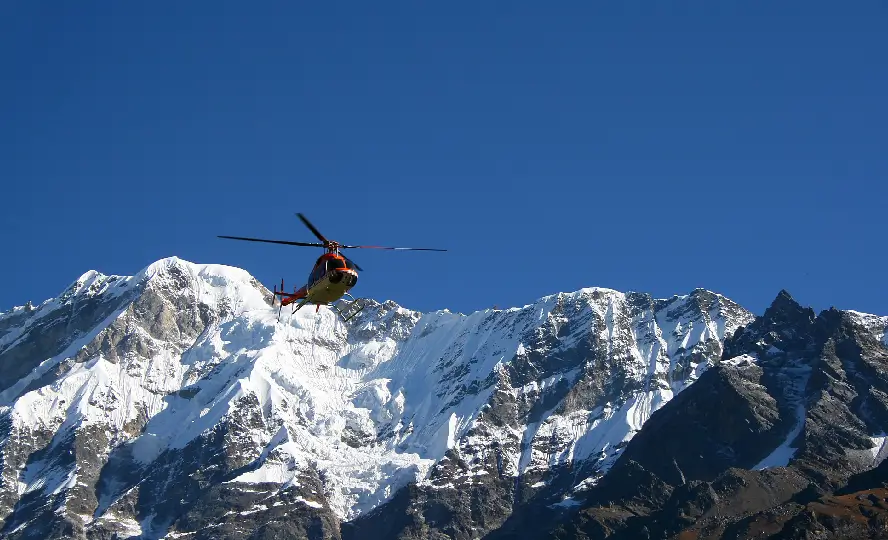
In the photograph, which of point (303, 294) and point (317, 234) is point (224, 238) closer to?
point (317, 234)

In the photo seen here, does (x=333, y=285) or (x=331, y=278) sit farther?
(x=333, y=285)

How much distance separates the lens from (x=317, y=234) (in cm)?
14262

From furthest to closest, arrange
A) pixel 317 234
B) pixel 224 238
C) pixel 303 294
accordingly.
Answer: pixel 303 294, pixel 317 234, pixel 224 238

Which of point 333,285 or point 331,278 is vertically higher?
point 331,278

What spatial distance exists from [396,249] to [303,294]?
21119 mm

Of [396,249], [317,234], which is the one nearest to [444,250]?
[396,249]

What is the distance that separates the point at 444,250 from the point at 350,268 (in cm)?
1267

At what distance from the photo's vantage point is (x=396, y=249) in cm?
13812

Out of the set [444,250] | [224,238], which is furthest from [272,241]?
[444,250]

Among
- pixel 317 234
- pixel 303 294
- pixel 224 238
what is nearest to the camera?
pixel 224 238

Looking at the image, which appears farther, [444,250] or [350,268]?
[350,268]

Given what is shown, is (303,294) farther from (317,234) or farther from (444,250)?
(444,250)

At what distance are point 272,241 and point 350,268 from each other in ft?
34.6

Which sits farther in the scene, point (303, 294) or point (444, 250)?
point (303, 294)
